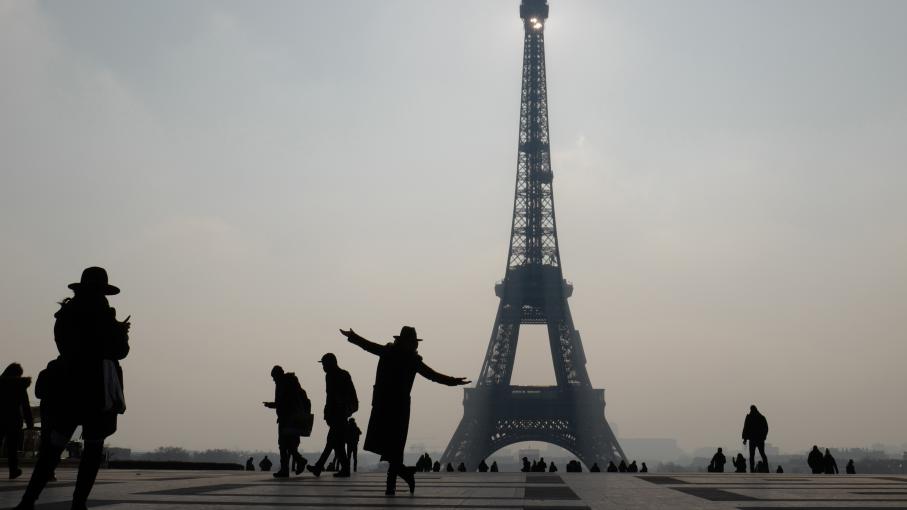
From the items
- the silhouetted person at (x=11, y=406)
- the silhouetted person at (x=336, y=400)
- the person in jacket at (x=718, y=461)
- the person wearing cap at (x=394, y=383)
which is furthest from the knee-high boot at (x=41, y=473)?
the person in jacket at (x=718, y=461)

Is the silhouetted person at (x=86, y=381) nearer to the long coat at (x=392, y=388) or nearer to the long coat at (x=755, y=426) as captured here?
the long coat at (x=392, y=388)

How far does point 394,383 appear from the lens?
10805mm

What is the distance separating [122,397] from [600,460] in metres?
69.6

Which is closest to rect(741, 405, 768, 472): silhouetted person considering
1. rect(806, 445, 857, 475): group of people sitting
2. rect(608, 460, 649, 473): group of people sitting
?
rect(806, 445, 857, 475): group of people sitting

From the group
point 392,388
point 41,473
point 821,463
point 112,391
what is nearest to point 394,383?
point 392,388

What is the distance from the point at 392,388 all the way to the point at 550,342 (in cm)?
7143

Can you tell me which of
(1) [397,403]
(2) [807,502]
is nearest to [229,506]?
(1) [397,403]

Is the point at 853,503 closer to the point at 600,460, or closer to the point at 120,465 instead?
the point at 120,465

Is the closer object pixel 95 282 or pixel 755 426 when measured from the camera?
pixel 95 282

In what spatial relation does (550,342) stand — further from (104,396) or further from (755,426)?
(104,396)

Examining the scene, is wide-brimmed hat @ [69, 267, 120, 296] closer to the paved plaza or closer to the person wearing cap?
the paved plaza

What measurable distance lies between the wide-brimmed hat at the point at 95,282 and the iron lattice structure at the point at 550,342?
67173mm

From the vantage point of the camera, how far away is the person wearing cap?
10.7 m

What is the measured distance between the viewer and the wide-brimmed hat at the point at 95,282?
23.5ft
